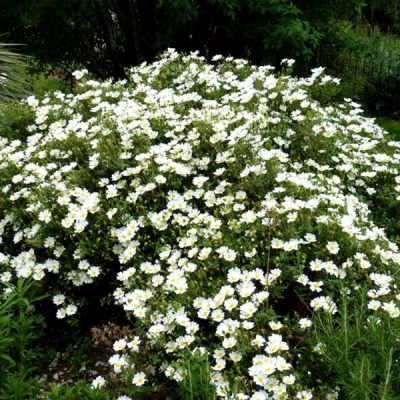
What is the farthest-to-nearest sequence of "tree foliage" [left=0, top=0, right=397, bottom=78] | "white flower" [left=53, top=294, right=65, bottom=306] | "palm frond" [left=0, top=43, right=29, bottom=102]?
"tree foliage" [left=0, top=0, right=397, bottom=78]
"palm frond" [left=0, top=43, right=29, bottom=102]
"white flower" [left=53, top=294, right=65, bottom=306]

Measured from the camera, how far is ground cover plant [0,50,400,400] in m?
2.13

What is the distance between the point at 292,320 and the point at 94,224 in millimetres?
1067

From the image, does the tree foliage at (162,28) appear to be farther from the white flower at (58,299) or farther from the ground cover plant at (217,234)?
the white flower at (58,299)

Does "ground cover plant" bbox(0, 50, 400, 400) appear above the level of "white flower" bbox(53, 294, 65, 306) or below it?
above

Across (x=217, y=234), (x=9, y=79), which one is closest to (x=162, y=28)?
→ (x=9, y=79)

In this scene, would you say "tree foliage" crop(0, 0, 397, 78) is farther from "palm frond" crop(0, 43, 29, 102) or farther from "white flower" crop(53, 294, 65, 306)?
"white flower" crop(53, 294, 65, 306)

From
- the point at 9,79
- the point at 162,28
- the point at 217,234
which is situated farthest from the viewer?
the point at 162,28

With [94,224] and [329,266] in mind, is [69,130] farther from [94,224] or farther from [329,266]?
[329,266]

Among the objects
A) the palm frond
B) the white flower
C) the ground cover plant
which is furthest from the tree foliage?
the white flower

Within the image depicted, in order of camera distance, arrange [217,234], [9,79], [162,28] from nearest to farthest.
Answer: [217,234]
[9,79]
[162,28]

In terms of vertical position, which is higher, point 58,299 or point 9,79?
point 9,79

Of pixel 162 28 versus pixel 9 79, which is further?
pixel 162 28

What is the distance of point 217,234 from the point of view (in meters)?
2.61

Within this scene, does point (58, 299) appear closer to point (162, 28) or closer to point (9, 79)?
point (9, 79)
